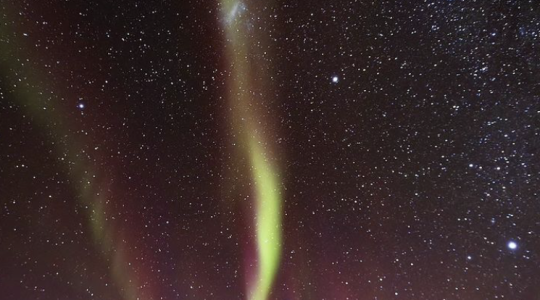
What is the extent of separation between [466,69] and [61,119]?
1.79 feet

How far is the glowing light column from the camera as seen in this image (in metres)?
0.51

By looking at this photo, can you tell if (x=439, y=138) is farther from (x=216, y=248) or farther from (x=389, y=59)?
(x=216, y=248)

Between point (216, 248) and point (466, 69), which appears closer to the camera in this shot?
point (466, 69)

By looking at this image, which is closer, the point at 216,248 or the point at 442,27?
the point at 442,27

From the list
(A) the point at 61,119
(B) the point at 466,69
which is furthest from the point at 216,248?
(B) the point at 466,69

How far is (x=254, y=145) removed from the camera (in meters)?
0.54

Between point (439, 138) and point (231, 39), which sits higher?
point (231, 39)

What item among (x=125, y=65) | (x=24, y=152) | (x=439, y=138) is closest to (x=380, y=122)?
(x=439, y=138)

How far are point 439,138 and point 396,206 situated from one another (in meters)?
0.10

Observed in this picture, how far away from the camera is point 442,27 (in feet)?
1.48

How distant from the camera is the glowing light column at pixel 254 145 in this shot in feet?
1.69

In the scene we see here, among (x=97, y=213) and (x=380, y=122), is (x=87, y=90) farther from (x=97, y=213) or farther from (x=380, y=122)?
(x=380, y=122)

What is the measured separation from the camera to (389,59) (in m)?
0.47

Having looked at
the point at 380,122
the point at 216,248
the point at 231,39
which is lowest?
the point at 216,248
